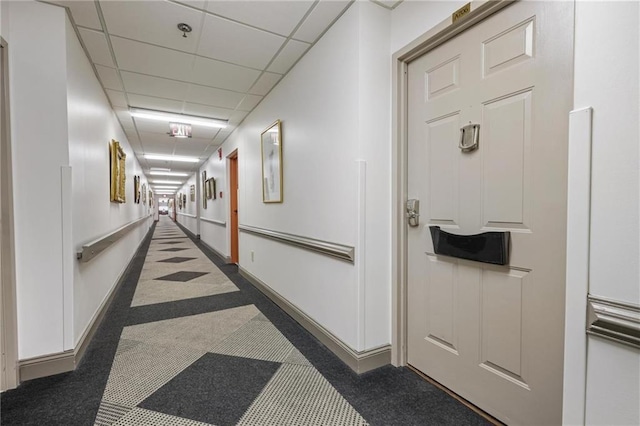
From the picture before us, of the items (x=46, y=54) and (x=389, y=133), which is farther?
(x=389, y=133)

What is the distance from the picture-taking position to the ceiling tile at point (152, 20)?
79.8 inches

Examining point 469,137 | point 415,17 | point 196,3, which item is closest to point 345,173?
point 469,137

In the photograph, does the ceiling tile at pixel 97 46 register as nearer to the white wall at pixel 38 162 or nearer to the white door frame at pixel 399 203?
the white wall at pixel 38 162

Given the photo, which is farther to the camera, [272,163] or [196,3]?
[272,163]

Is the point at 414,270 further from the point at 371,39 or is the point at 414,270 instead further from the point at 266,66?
the point at 266,66

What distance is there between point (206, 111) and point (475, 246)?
4.18 meters

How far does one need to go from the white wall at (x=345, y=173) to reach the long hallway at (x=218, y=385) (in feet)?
1.05

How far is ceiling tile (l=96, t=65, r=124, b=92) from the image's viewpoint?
296 centimetres

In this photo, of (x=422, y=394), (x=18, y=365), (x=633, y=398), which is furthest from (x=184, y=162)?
(x=633, y=398)

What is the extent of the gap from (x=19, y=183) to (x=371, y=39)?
8.75 feet

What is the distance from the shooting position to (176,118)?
15.1ft

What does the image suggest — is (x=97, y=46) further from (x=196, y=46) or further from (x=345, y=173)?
(x=345, y=173)

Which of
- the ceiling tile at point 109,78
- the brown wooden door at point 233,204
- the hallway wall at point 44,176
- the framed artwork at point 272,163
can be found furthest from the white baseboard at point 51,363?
the brown wooden door at point 233,204

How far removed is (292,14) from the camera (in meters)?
2.16
